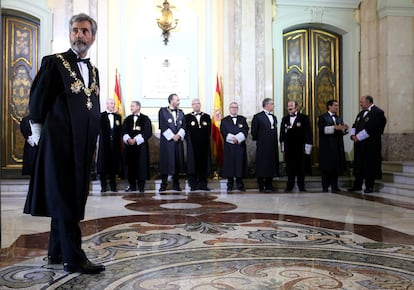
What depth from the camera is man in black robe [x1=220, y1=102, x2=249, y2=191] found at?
7.87m

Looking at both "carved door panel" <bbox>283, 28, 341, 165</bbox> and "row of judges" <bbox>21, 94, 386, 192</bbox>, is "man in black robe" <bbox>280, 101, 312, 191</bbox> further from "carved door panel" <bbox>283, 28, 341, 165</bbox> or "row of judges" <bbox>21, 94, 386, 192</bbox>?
"carved door panel" <bbox>283, 28, 341, 165</bbox>

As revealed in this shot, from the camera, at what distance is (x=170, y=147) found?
7.86 meters

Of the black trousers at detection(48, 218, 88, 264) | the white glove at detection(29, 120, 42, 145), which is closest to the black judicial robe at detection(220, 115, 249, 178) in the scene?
the black trousers at detection(48, 218, 88, 264)

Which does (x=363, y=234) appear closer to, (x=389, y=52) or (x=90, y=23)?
(x=90, y=23)

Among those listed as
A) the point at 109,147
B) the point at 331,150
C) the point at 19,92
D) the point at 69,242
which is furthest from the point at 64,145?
the point at 19,92

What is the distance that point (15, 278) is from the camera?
2.34 meters

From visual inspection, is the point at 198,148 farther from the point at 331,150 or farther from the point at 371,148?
the point at 371,148

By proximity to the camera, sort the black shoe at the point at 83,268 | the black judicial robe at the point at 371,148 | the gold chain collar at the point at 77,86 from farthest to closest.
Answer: the black judicial robe at the point at 371,148, the gold chain collar at the point at 77,86, the black shoe at the point at 83,268

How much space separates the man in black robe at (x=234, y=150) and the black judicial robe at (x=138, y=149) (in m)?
1.37

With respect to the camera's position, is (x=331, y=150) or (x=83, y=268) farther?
(x=331, y=150)

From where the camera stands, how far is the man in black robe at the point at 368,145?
7336 mm

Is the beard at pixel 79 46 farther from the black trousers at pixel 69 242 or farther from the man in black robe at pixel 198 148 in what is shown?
the man in black robe at pixel 198 148

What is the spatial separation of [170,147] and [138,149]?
57 centimetres

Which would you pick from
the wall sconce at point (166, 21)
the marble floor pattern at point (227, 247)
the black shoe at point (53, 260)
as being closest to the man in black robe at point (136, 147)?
the wall sconce at point (166, 21)
